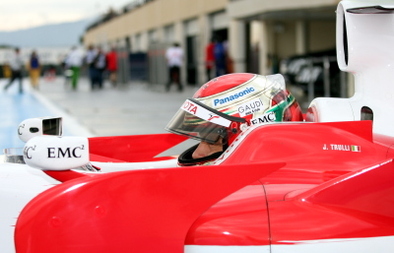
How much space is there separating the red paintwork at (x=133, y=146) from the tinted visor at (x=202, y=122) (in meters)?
0.73

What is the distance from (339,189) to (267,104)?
0.72m

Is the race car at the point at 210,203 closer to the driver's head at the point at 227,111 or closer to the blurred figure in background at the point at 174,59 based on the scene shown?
the driver's head at the point at 227,111

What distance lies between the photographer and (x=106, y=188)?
84.3 inches

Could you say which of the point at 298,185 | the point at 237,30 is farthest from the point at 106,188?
the point at 237,30

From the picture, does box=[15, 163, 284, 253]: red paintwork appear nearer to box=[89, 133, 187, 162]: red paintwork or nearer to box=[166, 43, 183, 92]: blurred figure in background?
box=[89, 133, 187, 162]: red paintwork

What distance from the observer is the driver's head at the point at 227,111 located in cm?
275

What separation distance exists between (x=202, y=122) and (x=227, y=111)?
128mm

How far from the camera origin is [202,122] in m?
2.76

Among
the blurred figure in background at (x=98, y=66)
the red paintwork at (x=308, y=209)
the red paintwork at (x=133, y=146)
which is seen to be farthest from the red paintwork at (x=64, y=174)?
the blurred figure in background at (x=98, y=66)

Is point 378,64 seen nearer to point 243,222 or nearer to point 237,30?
point 243,222

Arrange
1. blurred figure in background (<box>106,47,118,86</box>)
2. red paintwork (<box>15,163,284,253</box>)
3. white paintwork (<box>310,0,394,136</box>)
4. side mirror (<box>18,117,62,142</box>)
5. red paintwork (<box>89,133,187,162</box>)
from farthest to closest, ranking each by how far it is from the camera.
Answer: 1. blurred figure in background (<box>106,47,118,86</box>)
2. red paintwork (<box>89,133,187,162</box>)
3. side mirror (<box>18,117,62,142</box>)
4. white paintwork (<box>310,0,394,136</box>)
5. red paintwork (<box>15,163,284,253</box>)

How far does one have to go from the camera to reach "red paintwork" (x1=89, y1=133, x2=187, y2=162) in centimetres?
357

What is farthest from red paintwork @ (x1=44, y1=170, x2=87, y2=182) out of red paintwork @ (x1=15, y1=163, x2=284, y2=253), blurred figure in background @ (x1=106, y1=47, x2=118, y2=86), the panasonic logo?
blurred figure in background @ (x1=106, y1=47, x2=118, y2=86)

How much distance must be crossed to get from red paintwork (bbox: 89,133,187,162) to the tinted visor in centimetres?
73
